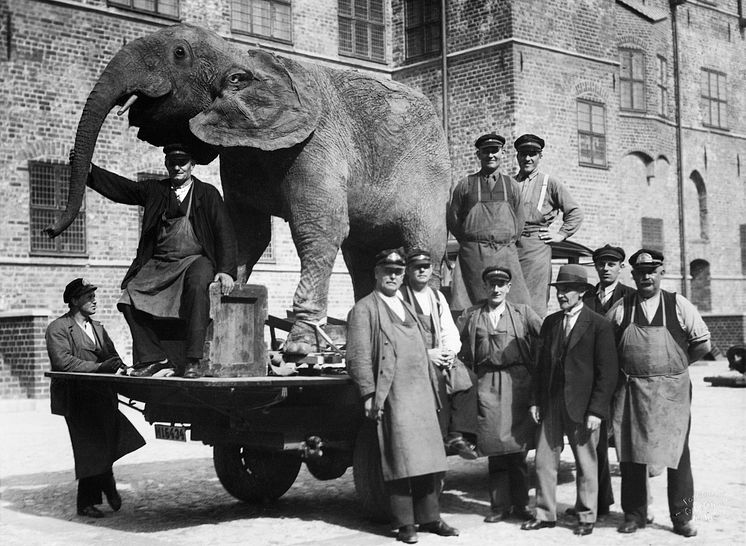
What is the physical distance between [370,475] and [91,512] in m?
2.12

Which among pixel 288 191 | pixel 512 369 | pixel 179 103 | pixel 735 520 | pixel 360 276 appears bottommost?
pixel 735 520

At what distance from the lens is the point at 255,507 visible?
7.72 metres

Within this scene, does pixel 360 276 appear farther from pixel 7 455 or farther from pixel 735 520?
pixel 7 455

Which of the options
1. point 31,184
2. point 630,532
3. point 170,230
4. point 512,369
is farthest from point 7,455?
point 31,184

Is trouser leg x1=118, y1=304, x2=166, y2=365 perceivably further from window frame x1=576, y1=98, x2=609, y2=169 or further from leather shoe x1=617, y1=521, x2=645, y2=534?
window frame x1=576, y1=98, x2=609, y2=169

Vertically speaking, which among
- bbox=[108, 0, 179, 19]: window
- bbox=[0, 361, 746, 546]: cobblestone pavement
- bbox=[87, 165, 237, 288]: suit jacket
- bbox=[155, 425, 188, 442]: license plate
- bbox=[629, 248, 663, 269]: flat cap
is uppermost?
bbox=[108, 0, 179, 19]: window

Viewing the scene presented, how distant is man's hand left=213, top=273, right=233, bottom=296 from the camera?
6.70 metres

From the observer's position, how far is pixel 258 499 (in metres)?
7.80

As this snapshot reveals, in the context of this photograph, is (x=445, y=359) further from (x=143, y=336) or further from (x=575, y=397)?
(x=143, y=336)

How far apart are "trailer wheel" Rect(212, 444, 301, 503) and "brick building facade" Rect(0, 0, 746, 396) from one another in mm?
8703

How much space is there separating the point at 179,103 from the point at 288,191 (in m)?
0.94

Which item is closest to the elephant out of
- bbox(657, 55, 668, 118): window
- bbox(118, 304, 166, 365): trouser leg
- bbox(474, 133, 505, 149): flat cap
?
bbox(474, 133, 505, 149): flat cap

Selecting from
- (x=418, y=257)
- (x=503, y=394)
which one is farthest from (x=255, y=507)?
(x=418, y=257)

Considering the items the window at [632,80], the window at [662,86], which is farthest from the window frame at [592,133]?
the window at [662,86]
